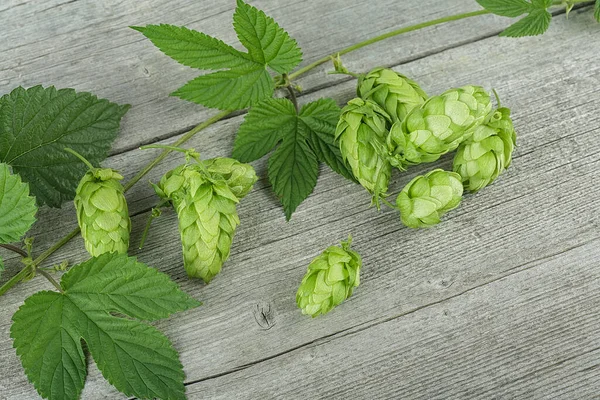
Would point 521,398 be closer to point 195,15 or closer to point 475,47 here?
point 475,47

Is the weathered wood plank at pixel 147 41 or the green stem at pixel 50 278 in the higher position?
the weathered wood plank at pixel 147 41

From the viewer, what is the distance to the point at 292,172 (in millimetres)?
1609

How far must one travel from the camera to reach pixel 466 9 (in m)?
1.93

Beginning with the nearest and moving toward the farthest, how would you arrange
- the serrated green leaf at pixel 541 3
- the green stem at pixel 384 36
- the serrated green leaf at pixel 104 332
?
the serrated green leaf at pixel 104 332 → the serrated green leaf at pixel 541 3 → the green stem at pixel 384 36

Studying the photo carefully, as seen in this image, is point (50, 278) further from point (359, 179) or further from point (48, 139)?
point (359, 179)

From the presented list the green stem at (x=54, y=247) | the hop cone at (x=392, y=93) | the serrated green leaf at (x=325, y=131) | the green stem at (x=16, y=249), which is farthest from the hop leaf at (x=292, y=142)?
the green stem at (x=16, y=249)

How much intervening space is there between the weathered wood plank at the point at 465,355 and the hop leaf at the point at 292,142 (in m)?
0.38

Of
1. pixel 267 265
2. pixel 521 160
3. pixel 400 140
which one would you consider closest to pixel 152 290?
pixel 267 265

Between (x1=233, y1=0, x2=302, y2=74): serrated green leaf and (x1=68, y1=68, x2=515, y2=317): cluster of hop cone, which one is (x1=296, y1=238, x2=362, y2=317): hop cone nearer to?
(x1=68, y1=68, x2=515, y2=317): cluster of hop cone

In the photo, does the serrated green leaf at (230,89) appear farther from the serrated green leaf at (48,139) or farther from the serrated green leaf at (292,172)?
the serrated green leaf at (48,139)

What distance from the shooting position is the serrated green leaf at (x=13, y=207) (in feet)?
4.56

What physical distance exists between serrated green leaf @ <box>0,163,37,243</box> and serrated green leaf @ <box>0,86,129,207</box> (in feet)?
0.64

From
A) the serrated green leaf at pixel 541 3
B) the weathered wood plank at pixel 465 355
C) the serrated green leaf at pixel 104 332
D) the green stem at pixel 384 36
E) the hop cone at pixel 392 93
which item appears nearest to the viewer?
the serrated green leaf at pixel 104 332

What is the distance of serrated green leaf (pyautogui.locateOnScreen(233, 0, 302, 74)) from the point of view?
1.49m
